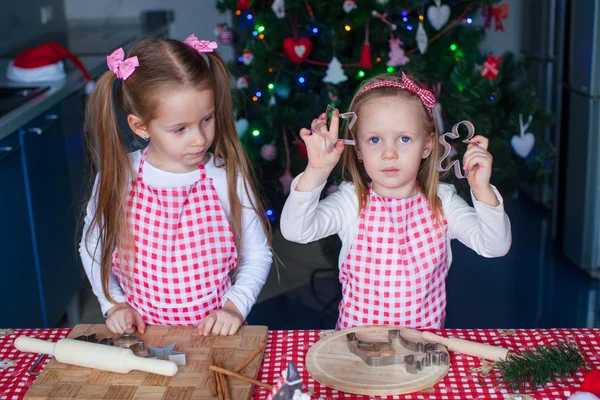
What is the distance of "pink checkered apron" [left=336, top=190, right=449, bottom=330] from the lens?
160cm

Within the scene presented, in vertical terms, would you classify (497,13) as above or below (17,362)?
above

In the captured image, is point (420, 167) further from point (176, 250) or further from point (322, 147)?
point (176, 250)

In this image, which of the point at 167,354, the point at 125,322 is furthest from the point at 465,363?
the point at 125,322

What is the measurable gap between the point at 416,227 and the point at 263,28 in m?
1.67

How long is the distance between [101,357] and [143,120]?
1.85ft

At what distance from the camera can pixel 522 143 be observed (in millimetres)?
3141

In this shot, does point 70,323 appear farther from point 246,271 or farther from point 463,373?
point 463,373

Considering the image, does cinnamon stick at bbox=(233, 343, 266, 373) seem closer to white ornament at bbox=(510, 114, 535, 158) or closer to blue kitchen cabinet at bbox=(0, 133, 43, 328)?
blue kitchen cabinet at bbox=(0, 133, 43, 328)

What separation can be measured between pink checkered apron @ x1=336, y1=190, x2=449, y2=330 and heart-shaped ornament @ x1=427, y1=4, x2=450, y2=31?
1536mm

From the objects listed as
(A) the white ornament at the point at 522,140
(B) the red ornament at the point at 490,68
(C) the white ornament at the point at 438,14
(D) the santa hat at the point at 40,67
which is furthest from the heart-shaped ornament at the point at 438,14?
(D) the santa hat at the point at 40,67

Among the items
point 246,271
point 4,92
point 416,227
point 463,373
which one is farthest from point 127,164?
point 4,92

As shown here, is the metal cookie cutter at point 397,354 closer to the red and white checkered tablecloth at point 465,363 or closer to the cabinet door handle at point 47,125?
the red and white checkered tablecloth at point 465,363

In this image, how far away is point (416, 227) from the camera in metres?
1.62

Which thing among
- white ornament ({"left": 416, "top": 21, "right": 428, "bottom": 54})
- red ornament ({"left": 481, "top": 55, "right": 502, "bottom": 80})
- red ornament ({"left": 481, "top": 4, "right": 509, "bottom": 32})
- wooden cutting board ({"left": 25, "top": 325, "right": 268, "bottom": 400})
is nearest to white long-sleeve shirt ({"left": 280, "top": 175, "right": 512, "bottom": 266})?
wooden cutting board ({"left": 25, "top": 325, "right": 268, "bottom": 400})
